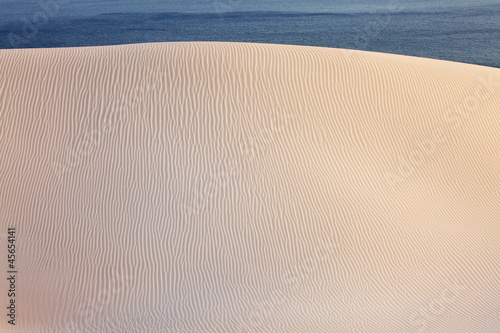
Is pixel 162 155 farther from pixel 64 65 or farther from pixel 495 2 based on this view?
pixel 495 2

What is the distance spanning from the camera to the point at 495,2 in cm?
775

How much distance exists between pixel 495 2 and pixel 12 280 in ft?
26.3

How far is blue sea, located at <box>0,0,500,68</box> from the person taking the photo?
21.2 feet

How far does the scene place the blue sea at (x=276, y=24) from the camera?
21.2 feet

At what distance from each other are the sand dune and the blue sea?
2797mm

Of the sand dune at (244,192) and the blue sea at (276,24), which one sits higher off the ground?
the blue sea at (276,24)

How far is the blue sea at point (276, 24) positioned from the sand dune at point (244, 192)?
110 inches

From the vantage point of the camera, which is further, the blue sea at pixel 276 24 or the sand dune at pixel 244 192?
the blue sea at pixel 276 24

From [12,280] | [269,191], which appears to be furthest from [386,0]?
[12,280]

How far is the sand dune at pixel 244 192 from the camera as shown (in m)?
2.81

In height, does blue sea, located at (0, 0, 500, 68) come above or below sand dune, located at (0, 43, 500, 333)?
above

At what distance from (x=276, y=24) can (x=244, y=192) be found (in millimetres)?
4942

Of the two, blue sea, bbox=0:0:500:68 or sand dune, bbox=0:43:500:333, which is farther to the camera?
blue sea, bbox=0:0:500:68

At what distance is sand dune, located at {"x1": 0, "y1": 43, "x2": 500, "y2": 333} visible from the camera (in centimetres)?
281
